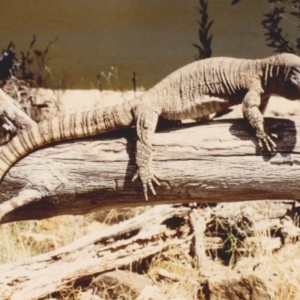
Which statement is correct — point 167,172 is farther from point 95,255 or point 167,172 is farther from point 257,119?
point 95,255

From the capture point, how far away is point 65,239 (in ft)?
19.4

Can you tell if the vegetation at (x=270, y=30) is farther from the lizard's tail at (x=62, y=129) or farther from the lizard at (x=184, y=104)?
the lizard's tail at (x=62, y=129)

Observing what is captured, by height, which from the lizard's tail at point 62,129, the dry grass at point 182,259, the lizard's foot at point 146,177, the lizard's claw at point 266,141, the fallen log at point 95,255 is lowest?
the dry grass at point 182,259

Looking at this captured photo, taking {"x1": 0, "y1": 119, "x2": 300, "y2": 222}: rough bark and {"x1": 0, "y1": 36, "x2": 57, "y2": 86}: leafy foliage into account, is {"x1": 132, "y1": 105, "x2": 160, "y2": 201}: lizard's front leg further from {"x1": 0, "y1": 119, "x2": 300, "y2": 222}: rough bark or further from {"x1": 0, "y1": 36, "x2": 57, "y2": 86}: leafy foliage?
{"x1": 0, "y1": 36, "x2": 57, "y2": 86}: leafy foliage

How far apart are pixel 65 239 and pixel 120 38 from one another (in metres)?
2.96

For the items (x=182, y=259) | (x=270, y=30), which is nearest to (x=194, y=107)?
(x=182, y=259)

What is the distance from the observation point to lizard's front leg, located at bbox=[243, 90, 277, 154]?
324 centimetres

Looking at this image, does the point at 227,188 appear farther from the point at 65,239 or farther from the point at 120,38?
the point at 120,38

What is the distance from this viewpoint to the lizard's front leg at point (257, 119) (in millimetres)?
3238

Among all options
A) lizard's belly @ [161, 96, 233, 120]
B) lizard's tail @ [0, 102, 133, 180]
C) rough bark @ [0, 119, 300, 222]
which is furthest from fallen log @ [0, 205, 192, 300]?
lizard's belly @ [161, 96, 233, 120]

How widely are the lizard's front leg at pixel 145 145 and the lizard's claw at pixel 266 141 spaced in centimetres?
67

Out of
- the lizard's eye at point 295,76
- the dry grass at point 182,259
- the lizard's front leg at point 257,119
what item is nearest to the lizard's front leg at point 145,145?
the lizard's front leg at point 257,119

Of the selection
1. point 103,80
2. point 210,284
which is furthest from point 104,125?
point 103,80

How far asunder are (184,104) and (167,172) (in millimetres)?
621
